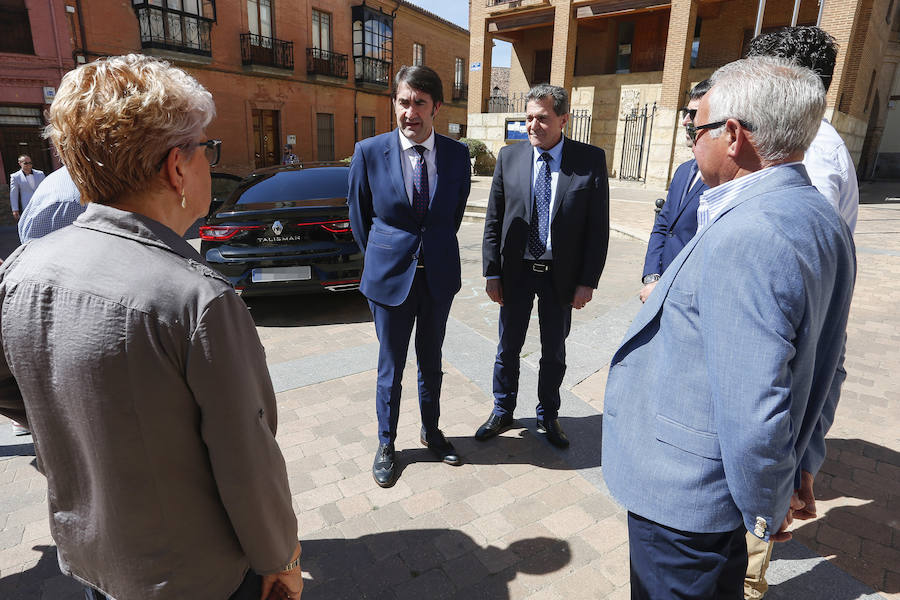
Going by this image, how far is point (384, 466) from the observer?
293 cm

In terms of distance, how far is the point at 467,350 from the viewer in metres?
4.64

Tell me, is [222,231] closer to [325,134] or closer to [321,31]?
[325,134]

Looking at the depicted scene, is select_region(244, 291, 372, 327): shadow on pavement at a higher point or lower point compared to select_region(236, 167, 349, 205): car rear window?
lower

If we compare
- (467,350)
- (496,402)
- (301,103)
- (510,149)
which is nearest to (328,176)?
(467,350)

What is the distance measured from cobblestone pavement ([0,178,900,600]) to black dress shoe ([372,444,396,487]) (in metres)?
0.05

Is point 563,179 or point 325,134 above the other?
point 325,134

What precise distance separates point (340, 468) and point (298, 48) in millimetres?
23463

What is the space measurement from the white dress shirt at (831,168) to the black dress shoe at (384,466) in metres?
2.34

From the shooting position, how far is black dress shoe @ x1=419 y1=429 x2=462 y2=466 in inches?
121

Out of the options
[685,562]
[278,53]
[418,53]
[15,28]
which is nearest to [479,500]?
[685,562]

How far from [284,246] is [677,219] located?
3.78 metres

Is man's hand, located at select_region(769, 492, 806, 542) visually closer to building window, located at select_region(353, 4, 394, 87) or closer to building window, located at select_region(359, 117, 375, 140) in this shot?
building window, located at select_region(359, 117, 375, 140)

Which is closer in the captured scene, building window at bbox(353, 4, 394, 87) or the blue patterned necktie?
the blue patterned necktie

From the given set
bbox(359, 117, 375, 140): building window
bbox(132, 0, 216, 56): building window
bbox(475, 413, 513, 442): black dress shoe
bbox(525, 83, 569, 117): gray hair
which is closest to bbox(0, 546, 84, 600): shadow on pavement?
bbox(475, 413, 513, 442): black dress shoe
